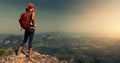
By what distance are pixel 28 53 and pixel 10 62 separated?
6.13 feet

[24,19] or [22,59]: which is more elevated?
[24,19]

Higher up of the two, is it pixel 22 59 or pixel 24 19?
pixel 24 19

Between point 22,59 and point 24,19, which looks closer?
point 24,19

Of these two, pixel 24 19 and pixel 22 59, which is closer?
pixel 24 19

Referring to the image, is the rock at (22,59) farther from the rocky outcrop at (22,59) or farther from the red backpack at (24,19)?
the red backpack at (24,19)

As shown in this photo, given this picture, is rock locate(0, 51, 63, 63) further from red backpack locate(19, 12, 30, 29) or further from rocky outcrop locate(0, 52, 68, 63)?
red backpack locate(19, 12, 30, 29)

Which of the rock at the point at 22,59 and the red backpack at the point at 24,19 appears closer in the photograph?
the red backpack at the point at 24,19

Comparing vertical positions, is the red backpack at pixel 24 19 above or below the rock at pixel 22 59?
above

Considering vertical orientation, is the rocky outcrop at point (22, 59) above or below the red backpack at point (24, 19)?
below

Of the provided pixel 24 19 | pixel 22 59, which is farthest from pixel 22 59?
pixel 24 19

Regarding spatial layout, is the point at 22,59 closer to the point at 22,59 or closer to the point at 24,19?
the point at 22,59

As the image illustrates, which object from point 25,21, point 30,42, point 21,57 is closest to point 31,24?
point 25,21

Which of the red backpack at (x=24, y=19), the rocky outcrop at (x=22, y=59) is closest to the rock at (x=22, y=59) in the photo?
the rocky outcrop at (x=22, y=59)

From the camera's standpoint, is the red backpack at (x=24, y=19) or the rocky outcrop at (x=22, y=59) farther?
the rocky outcrop at (x=22, y=59)
